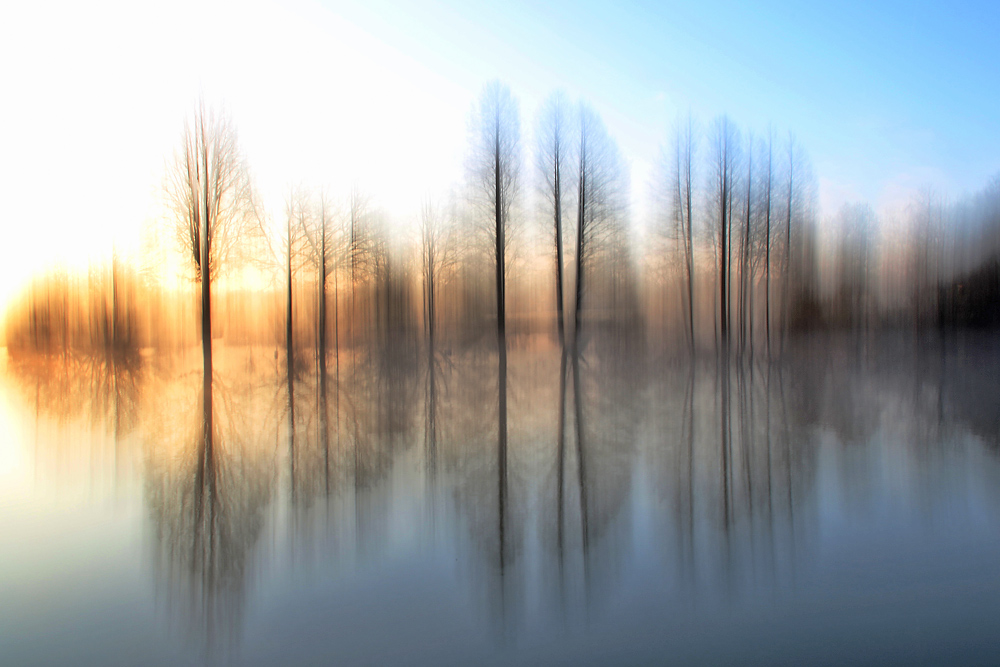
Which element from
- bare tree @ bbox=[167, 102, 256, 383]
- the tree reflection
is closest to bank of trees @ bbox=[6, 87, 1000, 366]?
bare tree @ bbox=[167, 102, 256, 383]

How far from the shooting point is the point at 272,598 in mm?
2484

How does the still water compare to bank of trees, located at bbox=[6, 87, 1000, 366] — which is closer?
the still water

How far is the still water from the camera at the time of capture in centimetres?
213

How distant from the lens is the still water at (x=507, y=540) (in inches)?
84.0

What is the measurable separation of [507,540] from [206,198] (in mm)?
17081

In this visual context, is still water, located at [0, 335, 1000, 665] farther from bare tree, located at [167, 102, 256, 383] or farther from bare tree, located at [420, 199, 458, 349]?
bare tree, located at [420, 199, 458, 349]

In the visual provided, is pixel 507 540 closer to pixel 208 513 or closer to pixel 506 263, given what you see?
pixel 208 513

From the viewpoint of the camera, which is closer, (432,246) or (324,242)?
(324,242)

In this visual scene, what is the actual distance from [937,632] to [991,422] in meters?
6.37

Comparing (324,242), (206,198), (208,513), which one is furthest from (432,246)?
(208,513)

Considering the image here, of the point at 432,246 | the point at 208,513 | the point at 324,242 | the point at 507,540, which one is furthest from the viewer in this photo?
the point at 432,246

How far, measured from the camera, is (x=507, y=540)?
120 inches

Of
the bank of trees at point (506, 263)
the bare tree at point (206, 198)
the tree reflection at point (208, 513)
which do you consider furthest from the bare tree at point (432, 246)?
the tree reflection at point (208, 513)

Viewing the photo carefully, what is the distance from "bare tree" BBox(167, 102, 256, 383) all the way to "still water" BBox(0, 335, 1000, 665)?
9.95m
